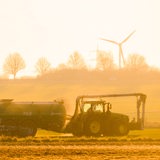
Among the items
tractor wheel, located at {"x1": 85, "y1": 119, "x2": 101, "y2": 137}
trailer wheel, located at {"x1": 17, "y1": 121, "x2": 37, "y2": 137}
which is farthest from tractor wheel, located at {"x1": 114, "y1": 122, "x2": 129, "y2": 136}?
trailer wheel, located at {"x1": 17, "y1": 121, "x2": 37, "y2": 137}

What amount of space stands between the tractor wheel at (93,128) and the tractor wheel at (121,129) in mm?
1517

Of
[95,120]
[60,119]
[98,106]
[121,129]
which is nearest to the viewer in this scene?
[95,120]

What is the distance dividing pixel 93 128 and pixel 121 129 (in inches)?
96.7

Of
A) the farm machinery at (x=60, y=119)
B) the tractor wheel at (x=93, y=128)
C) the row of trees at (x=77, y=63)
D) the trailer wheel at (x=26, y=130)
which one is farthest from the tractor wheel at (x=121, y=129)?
the row of trees at (x=77, y=63)

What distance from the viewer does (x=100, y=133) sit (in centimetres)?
4262

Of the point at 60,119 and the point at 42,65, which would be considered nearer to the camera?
the point at 60,119

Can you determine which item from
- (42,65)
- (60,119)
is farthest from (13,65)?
(60,119)

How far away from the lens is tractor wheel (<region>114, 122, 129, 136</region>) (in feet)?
142

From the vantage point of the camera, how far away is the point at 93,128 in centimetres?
4225

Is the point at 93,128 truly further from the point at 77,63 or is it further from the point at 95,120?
the point at 77,63

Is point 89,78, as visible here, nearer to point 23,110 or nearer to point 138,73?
point 138,73

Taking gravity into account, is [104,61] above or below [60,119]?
above

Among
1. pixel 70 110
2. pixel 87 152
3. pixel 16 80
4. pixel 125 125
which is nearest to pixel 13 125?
pixel 70 110

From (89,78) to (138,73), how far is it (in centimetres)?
1311
